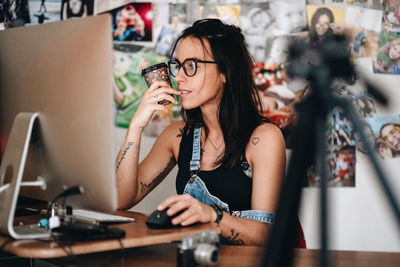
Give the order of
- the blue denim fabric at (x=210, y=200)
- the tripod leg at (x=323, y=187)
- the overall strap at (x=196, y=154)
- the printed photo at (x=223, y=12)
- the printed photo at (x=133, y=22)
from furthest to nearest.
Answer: the printed photo at (x=133, y=22)
the printed photo at (x=223, y=12)
the overall strap at (x=196, y=154)
the blue denim fabric at (x=210, y=200)
the tripod leg at (x=323, y=187)

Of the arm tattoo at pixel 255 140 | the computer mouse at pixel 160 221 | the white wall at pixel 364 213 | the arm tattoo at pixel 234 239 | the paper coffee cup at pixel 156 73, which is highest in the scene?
the paper coffee cup at pixel 156 73

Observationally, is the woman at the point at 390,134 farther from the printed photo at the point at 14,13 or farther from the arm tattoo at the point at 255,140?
the printed photo at the point at 14,13

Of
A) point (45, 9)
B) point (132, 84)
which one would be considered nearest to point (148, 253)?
point (132, 84)

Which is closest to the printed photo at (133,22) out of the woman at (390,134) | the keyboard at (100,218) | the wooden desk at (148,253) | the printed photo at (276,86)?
the printed photo at (276,86)

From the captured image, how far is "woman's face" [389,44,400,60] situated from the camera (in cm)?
225

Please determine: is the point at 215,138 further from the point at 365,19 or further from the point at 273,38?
the point at 365,19

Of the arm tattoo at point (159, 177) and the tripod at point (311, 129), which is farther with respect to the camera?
the arm tattoo at point (159, 177)

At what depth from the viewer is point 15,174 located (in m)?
1.08

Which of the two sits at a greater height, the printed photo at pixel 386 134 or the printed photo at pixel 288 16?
the printed photo at pixel 288 16

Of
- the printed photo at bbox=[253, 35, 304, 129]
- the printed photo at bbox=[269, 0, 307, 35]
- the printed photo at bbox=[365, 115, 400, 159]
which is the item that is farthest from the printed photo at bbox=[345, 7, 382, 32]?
the printed photo at bbox=[365, 115, 400, 159]

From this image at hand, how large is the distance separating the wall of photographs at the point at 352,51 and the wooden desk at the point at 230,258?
3.24 ft

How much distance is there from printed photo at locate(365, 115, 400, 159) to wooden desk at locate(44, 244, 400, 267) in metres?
1.17

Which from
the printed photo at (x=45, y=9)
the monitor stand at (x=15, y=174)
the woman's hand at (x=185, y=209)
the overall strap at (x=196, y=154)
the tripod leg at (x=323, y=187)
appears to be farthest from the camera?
the printed photo at (x=45, y=9)

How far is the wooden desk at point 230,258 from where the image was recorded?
3.52ft
